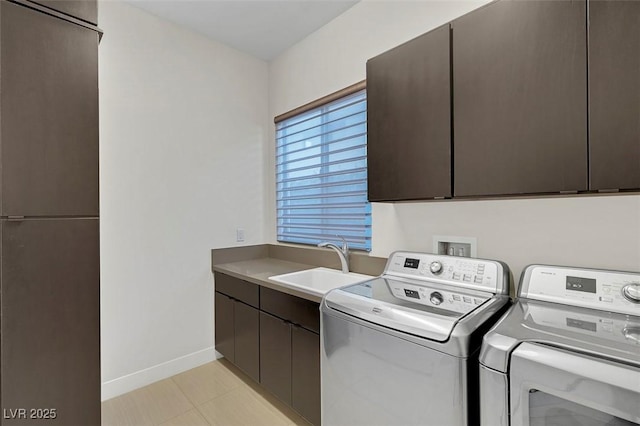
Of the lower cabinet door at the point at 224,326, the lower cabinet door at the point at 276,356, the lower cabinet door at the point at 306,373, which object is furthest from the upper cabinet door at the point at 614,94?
the lower cabinet door at the point at 224,326

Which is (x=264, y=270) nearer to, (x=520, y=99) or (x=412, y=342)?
(x=412, y=342)

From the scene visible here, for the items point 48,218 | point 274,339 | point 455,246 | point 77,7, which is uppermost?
point 77,7

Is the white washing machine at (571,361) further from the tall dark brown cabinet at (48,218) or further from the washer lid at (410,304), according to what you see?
the tall dark brown cabinet at (48,218)

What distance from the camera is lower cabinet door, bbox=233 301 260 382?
2.03m

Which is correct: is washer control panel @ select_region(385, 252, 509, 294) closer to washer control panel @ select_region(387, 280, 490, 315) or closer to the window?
washer control panel @ select_region(387, 280, 490, 315)

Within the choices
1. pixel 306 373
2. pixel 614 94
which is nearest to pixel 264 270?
pixel 306 373

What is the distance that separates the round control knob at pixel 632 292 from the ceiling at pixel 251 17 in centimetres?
220

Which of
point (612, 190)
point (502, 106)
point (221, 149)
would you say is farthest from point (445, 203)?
point (221, 149)

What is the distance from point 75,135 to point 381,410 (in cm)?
180

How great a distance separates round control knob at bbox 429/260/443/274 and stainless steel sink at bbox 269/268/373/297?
50cm

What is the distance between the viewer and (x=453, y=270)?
1.44 m

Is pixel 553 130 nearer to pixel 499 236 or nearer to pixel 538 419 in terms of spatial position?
pixel 499 236

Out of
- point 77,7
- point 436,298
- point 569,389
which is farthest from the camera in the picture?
point 77,7

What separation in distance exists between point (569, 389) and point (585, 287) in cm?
55
